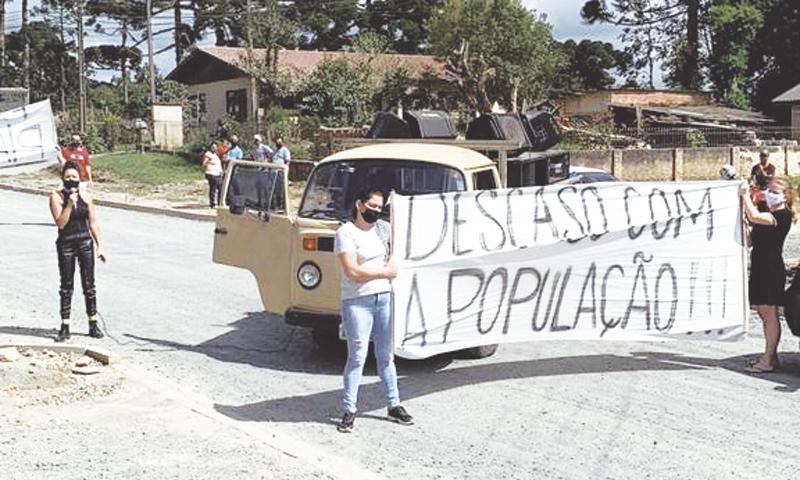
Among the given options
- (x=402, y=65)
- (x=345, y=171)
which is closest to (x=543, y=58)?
(x=402, y=65)

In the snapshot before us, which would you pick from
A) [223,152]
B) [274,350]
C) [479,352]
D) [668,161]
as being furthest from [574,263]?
[668,161]

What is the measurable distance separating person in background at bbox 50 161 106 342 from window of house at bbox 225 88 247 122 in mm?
39528

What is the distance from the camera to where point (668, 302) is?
874 cm

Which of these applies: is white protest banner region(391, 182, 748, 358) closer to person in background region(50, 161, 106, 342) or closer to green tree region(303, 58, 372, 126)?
person in background region(50, 161, 106, 342)

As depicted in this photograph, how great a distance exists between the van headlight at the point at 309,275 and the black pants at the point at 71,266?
2.37 m

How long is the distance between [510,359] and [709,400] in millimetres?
1966

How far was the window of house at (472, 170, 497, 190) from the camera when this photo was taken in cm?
906

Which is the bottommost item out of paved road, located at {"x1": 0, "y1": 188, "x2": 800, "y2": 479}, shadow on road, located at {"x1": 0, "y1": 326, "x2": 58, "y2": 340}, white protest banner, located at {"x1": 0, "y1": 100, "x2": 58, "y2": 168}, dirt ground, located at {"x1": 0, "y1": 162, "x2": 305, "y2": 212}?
paved road, located at {"x1": 0, "y1": 188, "x2": 800, "y2": 479}

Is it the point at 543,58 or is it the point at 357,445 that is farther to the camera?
the point at 543,58

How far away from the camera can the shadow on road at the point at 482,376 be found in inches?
291

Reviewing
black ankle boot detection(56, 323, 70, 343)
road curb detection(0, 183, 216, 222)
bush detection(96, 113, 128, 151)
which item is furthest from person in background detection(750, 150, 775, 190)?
bush detection(96, 113, 128, 151)

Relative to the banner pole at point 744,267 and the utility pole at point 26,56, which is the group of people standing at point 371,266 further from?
the utility pole at point 26,56

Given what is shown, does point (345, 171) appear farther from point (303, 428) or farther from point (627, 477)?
point (627, 477)

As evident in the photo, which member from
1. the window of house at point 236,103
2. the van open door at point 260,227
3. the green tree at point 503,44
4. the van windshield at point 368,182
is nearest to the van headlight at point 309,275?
the van open door at point 260,227
